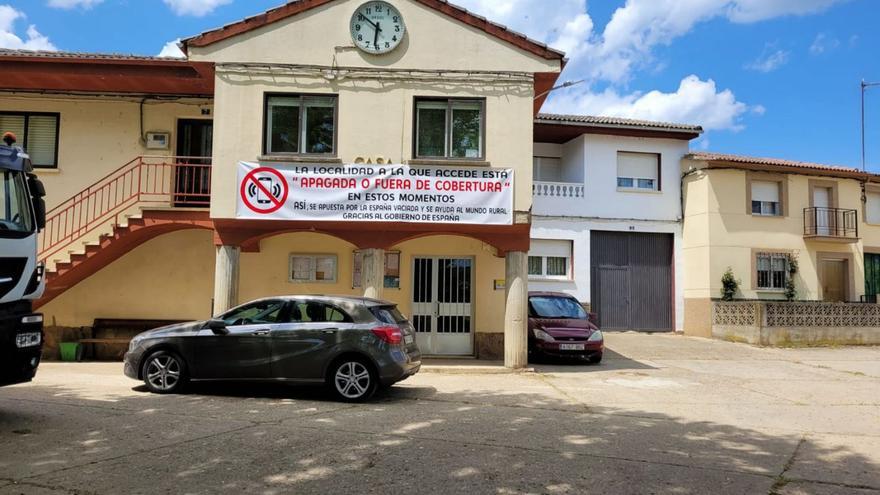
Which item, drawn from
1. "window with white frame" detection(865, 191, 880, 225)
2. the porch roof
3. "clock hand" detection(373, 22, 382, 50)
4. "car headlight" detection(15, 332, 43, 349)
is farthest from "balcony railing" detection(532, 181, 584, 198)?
"car headlight" detection(15, 332, 43, 349)

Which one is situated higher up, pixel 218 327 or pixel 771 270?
pixel 771 270

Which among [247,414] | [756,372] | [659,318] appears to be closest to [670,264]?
[659,318]

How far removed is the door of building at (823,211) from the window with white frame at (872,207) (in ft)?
→ 7.61

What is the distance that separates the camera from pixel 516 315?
39.8 ft

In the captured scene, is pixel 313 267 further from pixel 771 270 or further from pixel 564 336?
pixel 771 270

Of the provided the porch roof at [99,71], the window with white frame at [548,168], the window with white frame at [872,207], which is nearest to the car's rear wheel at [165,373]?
the porch roof at [99,71]

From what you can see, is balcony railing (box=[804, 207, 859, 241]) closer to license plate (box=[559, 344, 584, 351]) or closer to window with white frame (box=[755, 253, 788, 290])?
window with white frame (box=[755, 253, 788, 290])

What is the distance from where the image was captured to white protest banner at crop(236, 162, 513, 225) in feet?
39.0

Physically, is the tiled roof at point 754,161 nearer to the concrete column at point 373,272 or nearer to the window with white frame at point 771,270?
the window with white frame at point 771,270

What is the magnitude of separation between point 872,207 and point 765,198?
553cm

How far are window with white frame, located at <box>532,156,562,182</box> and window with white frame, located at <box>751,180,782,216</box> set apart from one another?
6.52 meters

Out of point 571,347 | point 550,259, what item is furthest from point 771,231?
point 571,347

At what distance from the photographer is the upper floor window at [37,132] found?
14031 millimetres

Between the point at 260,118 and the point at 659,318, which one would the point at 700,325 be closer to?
the point at 659,318
